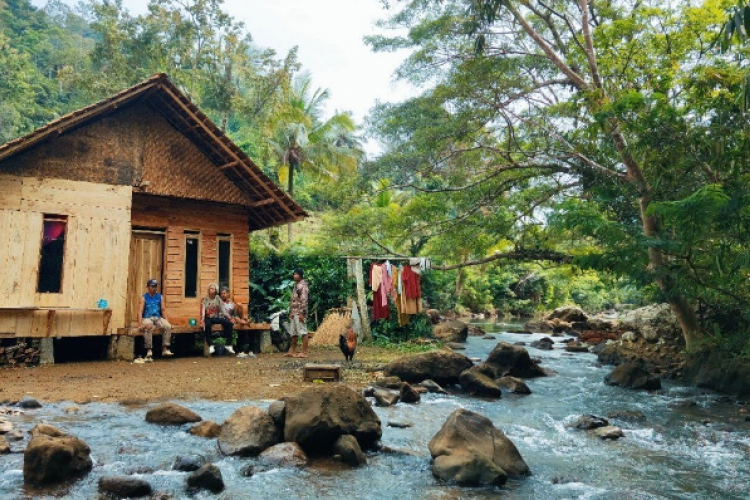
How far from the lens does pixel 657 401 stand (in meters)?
8.78

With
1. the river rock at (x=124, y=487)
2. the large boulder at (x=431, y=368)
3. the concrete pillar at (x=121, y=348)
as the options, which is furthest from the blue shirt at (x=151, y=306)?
the river rock at (x=124, y=487)

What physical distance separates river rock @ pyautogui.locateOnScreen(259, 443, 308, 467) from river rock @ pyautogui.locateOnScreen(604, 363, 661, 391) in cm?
736

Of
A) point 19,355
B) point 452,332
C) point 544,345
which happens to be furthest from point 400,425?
point 452,332

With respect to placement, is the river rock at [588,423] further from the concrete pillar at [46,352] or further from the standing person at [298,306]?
the concrete pillar at [46,352]

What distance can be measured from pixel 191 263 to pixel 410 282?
5677 mm

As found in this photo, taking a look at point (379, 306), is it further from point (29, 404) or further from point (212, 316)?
point (29, 404)

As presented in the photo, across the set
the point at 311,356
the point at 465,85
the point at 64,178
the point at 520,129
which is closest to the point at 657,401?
the point at 311,356

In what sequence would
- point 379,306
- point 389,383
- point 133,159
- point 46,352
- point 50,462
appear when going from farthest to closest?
point 379,306
point 133,159
point 46,352
point 389,383
point 50,462

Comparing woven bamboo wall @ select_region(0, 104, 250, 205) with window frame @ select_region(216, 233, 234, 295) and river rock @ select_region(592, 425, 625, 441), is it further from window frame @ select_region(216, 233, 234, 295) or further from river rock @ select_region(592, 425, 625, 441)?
river rock @ select_region(592, 425, 625, 441)

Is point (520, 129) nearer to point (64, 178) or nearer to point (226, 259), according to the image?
point (226, 259)

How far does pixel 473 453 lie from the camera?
15.3ft

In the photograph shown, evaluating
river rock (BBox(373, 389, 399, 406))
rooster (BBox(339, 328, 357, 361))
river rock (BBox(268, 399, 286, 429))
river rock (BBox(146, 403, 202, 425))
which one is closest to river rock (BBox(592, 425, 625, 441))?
river rock (BBox(373, 389, 399, 406))

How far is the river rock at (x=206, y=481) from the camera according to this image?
162 inches

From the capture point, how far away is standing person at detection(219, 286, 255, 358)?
39.6 feet
